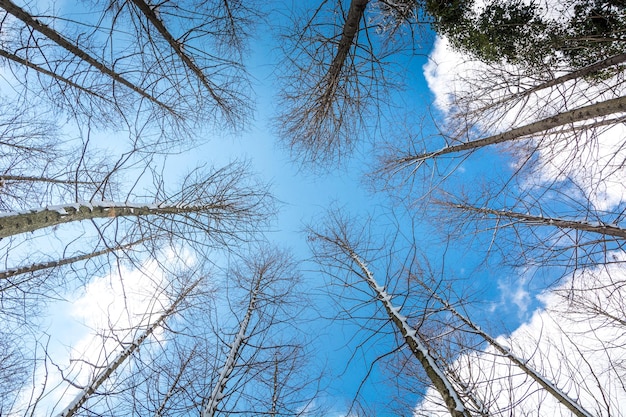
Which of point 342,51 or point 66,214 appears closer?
point 66,214

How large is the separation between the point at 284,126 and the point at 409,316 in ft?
11.3

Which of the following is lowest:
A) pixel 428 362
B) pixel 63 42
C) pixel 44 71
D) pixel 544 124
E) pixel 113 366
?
pixel 428 362

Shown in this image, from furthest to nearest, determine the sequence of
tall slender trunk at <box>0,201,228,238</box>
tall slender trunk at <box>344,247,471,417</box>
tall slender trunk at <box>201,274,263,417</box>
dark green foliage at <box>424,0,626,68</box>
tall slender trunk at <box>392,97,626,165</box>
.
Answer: dark green foliage at <box>424,0,626,68</box> → tall slender trunk at <box>201,274,263,417</box> → tall slender trunk at <box>392,97,626,165</box> → tall slender trunk at <box>344,247,471,417</box> → tall slender trunk at <box>0,201,228,238</box>

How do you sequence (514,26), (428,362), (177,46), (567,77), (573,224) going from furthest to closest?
1. (514,26)
2. (177,46)
3. (573,224)
4. (567,77)
5. (428,362)

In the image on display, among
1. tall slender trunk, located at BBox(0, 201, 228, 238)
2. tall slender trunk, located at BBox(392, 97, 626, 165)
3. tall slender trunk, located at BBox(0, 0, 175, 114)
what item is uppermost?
tall slender trunk, located at BBox(0, 0, 175, 114)

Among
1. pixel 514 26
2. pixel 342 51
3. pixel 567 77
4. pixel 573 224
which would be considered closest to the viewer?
pixel 342 51

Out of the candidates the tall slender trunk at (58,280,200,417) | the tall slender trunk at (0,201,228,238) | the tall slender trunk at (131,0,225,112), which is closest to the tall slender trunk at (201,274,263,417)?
the tall slender trunk at (58,280,200,417)

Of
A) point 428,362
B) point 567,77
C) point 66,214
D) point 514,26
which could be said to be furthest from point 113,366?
point 514,26

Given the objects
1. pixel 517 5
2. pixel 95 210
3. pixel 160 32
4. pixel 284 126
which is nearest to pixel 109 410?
pixel 95 210

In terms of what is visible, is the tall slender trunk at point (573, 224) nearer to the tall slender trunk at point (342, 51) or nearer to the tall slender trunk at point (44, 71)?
the tall slender trunk at point (342, 51)

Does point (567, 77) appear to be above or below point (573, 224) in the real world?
above

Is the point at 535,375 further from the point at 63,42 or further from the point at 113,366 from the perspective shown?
the point at 63,42

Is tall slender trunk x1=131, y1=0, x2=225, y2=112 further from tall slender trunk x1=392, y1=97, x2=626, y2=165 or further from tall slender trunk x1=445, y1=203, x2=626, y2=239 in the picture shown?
tall slender trunk x1=445, y1=203, x2=626, y2=239

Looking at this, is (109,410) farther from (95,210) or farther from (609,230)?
(609,230)
